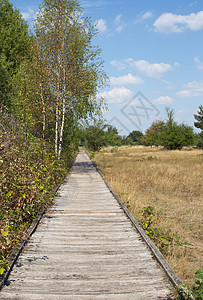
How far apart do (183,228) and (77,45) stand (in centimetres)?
1273

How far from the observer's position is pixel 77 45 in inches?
603

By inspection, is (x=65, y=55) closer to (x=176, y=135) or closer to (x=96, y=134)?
(x=96, y=134)

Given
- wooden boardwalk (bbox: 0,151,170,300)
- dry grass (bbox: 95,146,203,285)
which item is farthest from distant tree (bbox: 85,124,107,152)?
wooden boardwalk (bbox: 0,151,170,300)

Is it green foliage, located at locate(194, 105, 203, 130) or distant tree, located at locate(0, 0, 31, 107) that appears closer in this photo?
distant tree, located at locate(0, 0, 31, 107)

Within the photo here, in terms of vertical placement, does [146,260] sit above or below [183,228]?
above

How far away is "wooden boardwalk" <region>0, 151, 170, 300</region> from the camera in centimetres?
346

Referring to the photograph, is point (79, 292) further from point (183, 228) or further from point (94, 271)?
point (183, 228)

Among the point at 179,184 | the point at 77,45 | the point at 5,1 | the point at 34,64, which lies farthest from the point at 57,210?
the point at 5,1

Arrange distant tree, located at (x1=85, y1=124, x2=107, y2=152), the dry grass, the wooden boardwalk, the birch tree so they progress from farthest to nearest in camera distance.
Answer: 1. distant tree, located at (x1=85, y1=124, x2=107, y2=152)
2. the birch tree
3. the dry grass
4. the wooden boardwalk

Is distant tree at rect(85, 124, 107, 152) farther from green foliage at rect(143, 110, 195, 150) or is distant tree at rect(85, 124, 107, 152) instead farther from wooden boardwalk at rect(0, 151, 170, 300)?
wooden boardwalk at rect(0, 151, 170, 300)

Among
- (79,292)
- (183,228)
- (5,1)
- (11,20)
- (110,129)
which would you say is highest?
(5,1)

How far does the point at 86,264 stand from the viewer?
4262 millimetres

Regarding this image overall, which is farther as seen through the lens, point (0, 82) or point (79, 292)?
point (0, 82)

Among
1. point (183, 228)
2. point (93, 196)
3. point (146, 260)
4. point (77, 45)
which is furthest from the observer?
point (77, 45)
